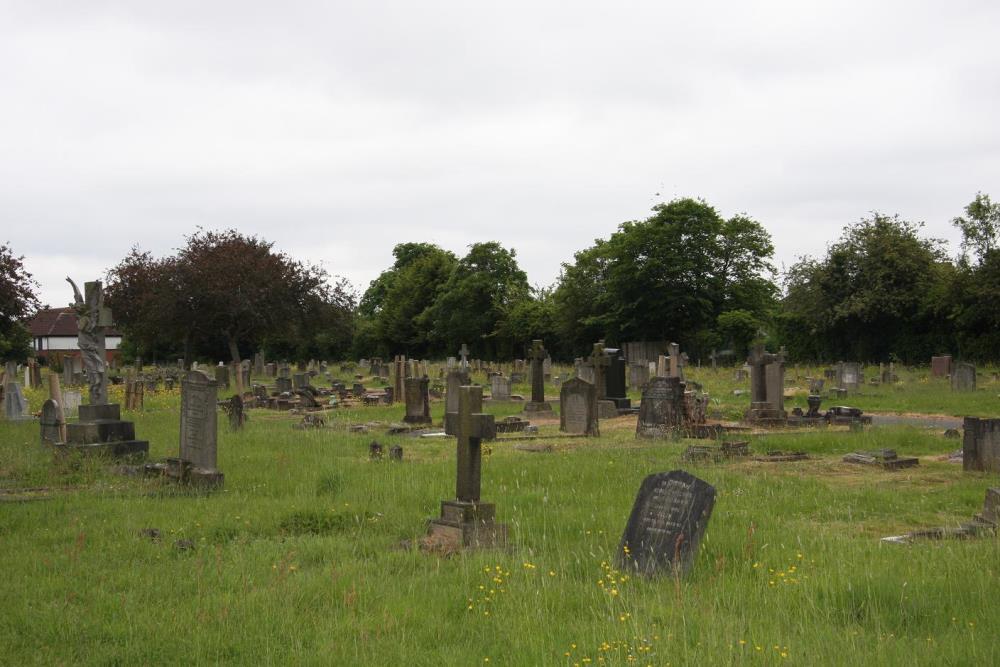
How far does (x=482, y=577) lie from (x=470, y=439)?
2.08 m

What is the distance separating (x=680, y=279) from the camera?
163ft

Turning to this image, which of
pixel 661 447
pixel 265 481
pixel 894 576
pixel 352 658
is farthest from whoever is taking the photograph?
pixel 661 447

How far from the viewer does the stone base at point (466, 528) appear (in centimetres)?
780

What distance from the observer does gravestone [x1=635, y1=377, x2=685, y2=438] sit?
17438 mm

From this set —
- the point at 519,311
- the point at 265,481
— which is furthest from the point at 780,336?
the point at 265,481


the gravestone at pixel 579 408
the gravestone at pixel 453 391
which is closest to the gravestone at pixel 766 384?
the gravestone at pixel 579 408

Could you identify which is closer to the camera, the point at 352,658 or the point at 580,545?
the point at 352,658

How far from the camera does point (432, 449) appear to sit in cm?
1568

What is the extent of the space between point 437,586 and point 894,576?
3126 mm

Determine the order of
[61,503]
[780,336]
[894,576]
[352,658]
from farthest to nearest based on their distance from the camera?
[780,336] < [61,503] < [894,576] < [352,658]

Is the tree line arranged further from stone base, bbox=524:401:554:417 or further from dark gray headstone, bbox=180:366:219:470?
dark gray headstone, bbox=180:366:219:470

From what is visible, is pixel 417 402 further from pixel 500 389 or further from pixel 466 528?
pixel 466 528

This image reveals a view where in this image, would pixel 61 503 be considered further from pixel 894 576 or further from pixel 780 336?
pixel 780 336

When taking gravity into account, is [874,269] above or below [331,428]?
above
